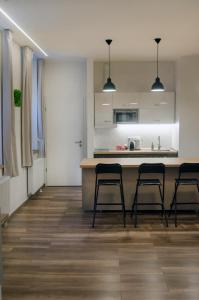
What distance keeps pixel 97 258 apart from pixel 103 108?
4310 mm

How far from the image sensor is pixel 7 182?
16.6 feet

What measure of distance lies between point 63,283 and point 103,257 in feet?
2.47

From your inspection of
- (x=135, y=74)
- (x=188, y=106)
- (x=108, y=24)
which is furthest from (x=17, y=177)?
(x=188, y=106)

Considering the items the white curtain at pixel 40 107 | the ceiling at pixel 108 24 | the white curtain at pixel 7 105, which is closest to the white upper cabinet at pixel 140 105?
the ceiling at pixel 108 24

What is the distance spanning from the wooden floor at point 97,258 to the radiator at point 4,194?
288 mm

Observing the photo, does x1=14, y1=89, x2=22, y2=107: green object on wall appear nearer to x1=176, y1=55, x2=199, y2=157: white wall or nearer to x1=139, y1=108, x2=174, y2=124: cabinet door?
x1=139, y1=108, x2=174, y2=124: cabinet door

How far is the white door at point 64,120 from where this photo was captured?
25.9 ft

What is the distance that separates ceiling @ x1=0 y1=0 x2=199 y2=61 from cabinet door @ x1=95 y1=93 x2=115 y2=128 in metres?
1.01

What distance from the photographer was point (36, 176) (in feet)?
23.6

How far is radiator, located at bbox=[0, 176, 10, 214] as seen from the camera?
4.81 m

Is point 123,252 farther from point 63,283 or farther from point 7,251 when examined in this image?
point 7,251

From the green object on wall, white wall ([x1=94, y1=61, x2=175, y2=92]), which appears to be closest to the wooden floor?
the green object on wall

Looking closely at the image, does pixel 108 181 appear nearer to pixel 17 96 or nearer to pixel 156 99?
pixel 17 96

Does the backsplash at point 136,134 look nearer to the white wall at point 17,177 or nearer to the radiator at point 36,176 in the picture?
Answer: the radiator at point 36,176
